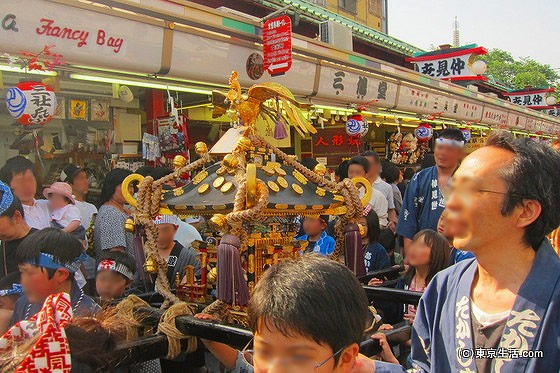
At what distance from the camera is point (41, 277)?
7.41ft

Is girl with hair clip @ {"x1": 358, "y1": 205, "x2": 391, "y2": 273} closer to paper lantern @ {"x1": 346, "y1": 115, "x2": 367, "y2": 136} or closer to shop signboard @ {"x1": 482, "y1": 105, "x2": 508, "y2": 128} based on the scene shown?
paper lantern @ {"x1": 346, "y1": 115, "x2": 367, "y2": 136}

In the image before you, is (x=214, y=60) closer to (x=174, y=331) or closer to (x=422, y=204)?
(x=422, y=204)

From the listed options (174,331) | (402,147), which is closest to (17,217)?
(174,331)

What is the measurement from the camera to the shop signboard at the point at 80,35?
369 cm

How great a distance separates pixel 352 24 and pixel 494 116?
6810 millimetres

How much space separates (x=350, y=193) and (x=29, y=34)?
9.47 ft

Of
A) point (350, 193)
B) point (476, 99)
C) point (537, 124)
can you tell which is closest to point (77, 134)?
point (350, 193)

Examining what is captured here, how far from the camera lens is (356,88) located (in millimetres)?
7945

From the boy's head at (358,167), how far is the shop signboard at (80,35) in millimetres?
2302

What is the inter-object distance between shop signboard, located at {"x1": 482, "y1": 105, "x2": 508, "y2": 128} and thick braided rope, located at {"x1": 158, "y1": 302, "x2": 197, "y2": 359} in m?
13.5

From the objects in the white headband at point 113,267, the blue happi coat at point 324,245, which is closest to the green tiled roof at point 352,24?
the blue happi coat at point 324,245

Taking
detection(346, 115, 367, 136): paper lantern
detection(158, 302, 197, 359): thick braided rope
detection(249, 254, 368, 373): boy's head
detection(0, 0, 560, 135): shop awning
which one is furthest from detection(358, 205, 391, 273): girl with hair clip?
detection(346, 115, 367, 136): paper lantern

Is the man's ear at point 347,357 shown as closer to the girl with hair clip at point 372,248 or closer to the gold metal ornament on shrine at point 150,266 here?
the gold metal ornament on shrine at point 150,266

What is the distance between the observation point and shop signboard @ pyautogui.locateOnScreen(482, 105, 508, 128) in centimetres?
1402
